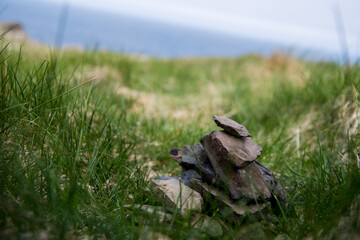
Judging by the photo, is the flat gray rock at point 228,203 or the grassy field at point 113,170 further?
the flat gray rock at point 228,203

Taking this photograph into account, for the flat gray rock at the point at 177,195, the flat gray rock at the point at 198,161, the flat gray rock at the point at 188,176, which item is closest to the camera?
the flat gray rock at the point at 177,195

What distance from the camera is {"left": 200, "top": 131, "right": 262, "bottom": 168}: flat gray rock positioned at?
1702 mm

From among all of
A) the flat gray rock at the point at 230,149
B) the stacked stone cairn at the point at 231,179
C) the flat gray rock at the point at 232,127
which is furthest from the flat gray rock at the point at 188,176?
the flat gray rock at the point at 232,127

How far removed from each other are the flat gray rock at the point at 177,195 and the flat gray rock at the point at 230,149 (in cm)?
22

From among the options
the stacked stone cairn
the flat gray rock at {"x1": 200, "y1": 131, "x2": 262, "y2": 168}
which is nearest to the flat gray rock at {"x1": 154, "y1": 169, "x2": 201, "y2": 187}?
the stacked stone cairn

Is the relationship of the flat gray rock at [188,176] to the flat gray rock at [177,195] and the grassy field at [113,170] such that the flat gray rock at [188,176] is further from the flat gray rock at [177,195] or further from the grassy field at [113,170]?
the grassy field at [113,170]

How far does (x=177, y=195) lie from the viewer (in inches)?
69.8

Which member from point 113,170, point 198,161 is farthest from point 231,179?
point 113,170

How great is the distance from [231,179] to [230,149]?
0.18 m

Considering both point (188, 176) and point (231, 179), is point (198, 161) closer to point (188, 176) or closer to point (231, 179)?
point (188, 176)

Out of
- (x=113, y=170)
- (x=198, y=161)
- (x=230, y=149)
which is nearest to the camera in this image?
(x=230, y=149)

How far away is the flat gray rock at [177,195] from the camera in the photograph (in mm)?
1691

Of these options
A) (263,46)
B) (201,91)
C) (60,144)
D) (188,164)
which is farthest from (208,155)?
(263,46)

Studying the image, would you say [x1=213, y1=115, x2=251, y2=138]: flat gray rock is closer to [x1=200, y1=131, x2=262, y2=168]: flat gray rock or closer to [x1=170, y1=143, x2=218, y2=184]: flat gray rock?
[x1=200, y1=131, x2=262, y2=168]: flat gray rock
